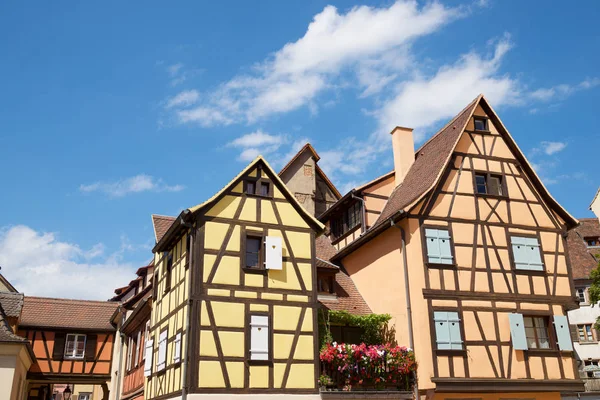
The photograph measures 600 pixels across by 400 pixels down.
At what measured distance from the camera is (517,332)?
2067 cm

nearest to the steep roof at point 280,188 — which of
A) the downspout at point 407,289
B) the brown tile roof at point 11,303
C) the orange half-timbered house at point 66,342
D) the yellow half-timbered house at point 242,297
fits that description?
the yellow half-timbered house at point 242,297

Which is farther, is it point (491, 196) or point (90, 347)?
point (90, 347)

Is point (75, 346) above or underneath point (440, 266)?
underneath

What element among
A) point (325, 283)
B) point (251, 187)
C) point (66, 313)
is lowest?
point (325, 283)

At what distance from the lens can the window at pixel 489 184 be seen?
22.8 meters

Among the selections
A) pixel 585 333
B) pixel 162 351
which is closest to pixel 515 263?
pixel 162 351

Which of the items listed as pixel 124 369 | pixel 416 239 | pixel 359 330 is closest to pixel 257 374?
pixel 359 330

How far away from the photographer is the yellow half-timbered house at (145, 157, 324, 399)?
18.3 meters

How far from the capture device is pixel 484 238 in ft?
71.9

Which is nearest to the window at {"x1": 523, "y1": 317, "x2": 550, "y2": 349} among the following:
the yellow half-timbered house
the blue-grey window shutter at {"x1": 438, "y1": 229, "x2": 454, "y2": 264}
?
the blue-grey window shutter at {"x1": 438, "y1": 229, "x2": 454, "y2": 264}

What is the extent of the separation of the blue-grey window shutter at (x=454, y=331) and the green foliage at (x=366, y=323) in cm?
200

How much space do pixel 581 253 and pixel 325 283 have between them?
24362 millimetres

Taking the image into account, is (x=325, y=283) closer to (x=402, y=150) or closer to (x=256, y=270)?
(x=256, y=270)

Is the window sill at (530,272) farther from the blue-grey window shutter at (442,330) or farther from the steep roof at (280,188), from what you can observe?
the steep roof at (280,188)
